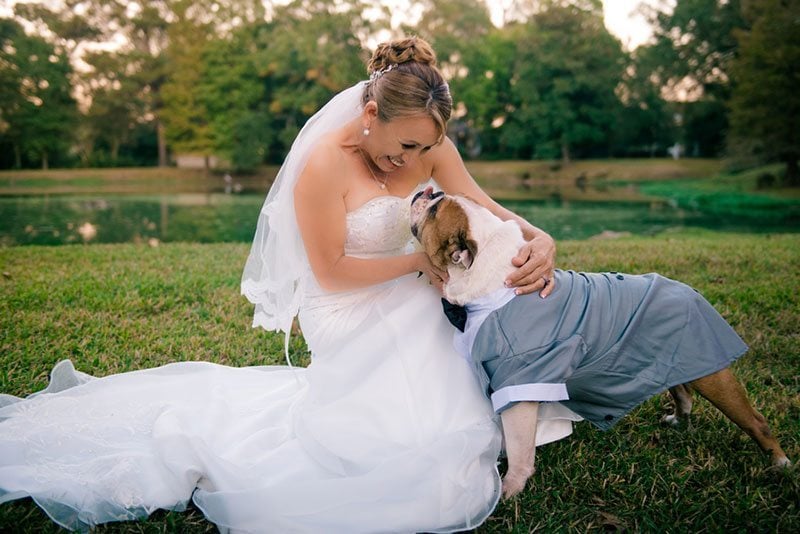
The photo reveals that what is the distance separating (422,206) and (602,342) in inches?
42.0

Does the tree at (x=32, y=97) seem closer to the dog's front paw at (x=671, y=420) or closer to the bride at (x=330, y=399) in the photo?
the bride at (x=330, y=399)

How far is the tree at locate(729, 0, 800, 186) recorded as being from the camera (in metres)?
24.5

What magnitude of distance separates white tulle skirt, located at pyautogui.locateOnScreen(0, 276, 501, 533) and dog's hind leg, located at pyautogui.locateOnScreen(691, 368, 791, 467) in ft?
3.27

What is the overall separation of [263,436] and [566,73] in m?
41.3

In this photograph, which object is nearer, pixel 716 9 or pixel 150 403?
pixel 150 403

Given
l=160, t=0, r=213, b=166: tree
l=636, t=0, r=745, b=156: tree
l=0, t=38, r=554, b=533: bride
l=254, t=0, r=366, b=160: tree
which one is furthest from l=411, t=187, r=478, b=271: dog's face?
l=160, t=0, r=213, b=166: tree

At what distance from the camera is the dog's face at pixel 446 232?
2.70 metres

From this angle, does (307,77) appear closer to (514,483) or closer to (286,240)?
(286,240)

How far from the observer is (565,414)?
301 centimetres

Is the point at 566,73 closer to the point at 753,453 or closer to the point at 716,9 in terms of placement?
the point at 716,9

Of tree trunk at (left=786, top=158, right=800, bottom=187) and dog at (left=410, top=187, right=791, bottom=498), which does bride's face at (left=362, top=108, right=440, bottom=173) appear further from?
Answer: tree trunk at (left=786, top=158, right=800, bottom=187)

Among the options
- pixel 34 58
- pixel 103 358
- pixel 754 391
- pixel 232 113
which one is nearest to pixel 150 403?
pixel 103 358

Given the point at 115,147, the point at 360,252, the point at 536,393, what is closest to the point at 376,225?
the point at 360,252

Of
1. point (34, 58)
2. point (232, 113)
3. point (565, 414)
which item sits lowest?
point (565, 414)
